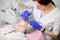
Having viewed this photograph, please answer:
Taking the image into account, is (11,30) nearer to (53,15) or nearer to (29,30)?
(29,30)

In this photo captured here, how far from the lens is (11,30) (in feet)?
→ 4.50

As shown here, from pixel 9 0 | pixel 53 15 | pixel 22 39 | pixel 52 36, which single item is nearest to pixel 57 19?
pixel 53 15

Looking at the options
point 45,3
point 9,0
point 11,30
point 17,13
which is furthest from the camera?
point 9,0

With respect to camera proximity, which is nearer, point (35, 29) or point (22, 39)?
point (22, 39)

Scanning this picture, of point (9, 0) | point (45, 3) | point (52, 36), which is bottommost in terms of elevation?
point (52, 36)

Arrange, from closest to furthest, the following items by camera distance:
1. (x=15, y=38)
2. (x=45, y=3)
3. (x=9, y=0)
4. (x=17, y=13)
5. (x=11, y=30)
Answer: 1. (x=15, y=38)
2. (x=11, y=30)
3. (x=45, y=3)
4. (x=17, y=13)
5. (x=9, y=0)

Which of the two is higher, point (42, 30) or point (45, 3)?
point (45, 3)

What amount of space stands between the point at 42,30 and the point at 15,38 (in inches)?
11.5

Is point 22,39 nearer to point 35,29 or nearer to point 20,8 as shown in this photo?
point 35,29

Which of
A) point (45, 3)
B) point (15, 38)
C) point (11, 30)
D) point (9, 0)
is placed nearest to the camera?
point (15, 38)

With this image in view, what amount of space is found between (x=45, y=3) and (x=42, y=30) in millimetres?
312

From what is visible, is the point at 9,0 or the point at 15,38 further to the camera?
the point at 9,0

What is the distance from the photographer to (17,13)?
5.90 ft

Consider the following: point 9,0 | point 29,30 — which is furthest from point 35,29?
point 9,0
